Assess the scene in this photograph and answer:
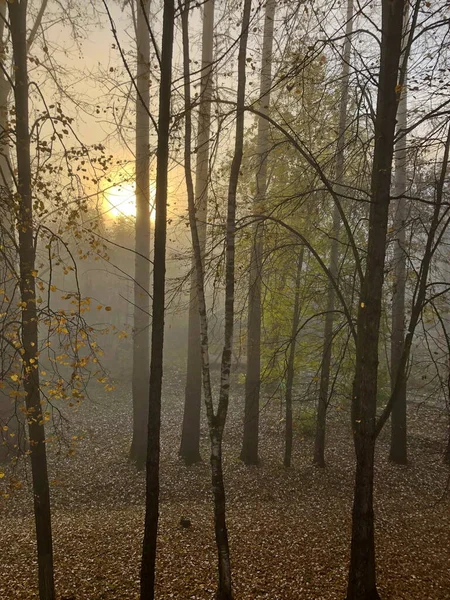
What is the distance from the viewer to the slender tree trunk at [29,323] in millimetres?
5109

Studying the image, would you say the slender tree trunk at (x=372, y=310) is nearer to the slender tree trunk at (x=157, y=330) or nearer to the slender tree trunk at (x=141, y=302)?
the slender tree trunk at (x=157, y=330)

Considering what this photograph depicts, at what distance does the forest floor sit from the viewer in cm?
570

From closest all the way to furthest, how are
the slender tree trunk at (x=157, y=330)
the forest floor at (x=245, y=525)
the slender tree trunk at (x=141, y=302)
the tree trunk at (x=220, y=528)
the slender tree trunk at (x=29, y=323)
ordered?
1. the slender tree trunk at (x=157, y=330)
2. the tree trunk at (x=220, y=528)
3. the slender tree trunk at (x=29, y=323)
4. the forest floor at (x=245, y=525)
5. the slender tree trunk at (x=141, y=302)

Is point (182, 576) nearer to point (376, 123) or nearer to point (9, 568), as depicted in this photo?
point (9, 568)

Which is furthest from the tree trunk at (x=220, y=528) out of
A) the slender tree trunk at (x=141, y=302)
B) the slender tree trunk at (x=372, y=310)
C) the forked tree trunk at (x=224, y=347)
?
the slender tree trunk at (x=141, y=302)

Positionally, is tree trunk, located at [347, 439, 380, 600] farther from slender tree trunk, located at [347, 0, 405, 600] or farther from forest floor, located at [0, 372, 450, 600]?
forest floor, located at [0, 372, 450, 600]

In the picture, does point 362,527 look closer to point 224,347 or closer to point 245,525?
point 224,347

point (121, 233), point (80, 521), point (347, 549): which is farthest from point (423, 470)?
point (121, 233)

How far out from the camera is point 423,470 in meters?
10.7

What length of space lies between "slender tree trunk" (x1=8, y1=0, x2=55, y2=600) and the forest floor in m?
0.42

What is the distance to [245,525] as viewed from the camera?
7.60 m

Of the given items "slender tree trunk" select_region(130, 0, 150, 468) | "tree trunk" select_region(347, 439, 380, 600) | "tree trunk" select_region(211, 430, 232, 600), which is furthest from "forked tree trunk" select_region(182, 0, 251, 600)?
"slender tree trunk" select_region(130, 0, 150, 468)

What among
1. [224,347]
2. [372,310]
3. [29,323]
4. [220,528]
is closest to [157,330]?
[224,347]

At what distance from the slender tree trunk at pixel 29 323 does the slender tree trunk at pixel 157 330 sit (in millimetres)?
1538
